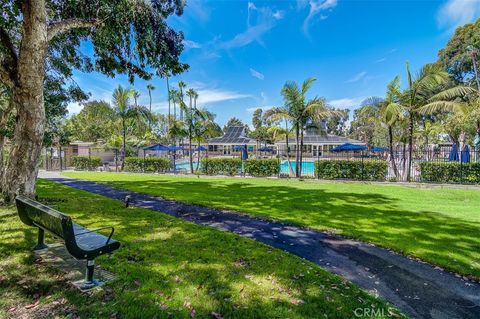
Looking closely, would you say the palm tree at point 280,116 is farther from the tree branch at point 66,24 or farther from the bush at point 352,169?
the tree branch at point 66,24

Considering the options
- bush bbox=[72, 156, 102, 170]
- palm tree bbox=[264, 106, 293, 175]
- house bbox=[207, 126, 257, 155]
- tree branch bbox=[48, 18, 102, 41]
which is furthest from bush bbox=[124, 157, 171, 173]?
house bbox=[207, 126, 257, 155]

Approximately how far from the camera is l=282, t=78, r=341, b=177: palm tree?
17344 mm

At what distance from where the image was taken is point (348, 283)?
11.9 feet

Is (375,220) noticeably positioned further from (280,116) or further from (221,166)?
(221,166)

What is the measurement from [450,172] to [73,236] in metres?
17.5

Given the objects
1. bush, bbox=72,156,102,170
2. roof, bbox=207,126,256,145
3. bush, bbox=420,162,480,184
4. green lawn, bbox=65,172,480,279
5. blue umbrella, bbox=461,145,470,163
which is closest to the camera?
green lawn, bbox=65,172,480,279

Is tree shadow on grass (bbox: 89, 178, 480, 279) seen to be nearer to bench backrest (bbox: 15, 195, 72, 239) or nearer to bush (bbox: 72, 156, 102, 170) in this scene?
bench backrest (bbox: 15, 195, 72, 239)

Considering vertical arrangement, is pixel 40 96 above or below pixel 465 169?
above

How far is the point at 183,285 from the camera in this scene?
10.9ft

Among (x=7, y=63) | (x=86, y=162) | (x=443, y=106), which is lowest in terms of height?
(x=86, y=162)

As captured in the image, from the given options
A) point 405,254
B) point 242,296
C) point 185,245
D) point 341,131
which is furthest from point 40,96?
point 341,131

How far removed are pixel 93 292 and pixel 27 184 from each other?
5114 millimetres

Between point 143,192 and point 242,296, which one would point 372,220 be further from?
point 143,192

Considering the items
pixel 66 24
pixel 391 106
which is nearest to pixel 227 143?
pixel 391 106
